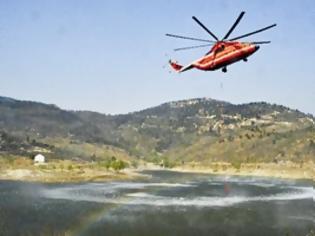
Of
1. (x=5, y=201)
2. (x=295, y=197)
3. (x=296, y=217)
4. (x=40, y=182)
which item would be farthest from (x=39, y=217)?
(x=40, y=182)

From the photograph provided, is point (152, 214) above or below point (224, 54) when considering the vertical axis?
below

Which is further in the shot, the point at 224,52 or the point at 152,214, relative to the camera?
the point at 152,214

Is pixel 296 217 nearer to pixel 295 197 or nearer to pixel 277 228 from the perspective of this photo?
pixel 277 228

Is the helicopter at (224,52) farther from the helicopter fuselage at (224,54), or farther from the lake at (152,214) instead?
the lake at (152,214)

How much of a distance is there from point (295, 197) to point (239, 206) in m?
26.0

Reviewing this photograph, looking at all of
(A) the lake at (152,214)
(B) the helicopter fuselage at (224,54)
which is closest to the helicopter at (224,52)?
(B) the helicopter fuselage at (224,54)

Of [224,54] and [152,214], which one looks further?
[152,214]

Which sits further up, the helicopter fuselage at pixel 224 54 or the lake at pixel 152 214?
the helicopter fuselage at pixel 224 54

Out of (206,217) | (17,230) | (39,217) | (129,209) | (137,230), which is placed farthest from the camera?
(129,209)

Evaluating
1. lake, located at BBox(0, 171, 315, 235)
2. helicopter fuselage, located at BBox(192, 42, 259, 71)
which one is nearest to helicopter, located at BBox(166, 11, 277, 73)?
helicopter fuselage, located at BBox(192, 42, 259, 71)

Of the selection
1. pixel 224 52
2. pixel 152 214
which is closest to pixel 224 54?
pixel 224 52

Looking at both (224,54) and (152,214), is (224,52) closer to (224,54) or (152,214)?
(224,54)

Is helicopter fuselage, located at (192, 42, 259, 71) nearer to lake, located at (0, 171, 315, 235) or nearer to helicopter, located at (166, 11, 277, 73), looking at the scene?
helicopter, located at (166, 11, 277, 73)

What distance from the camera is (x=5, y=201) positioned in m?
97.7
